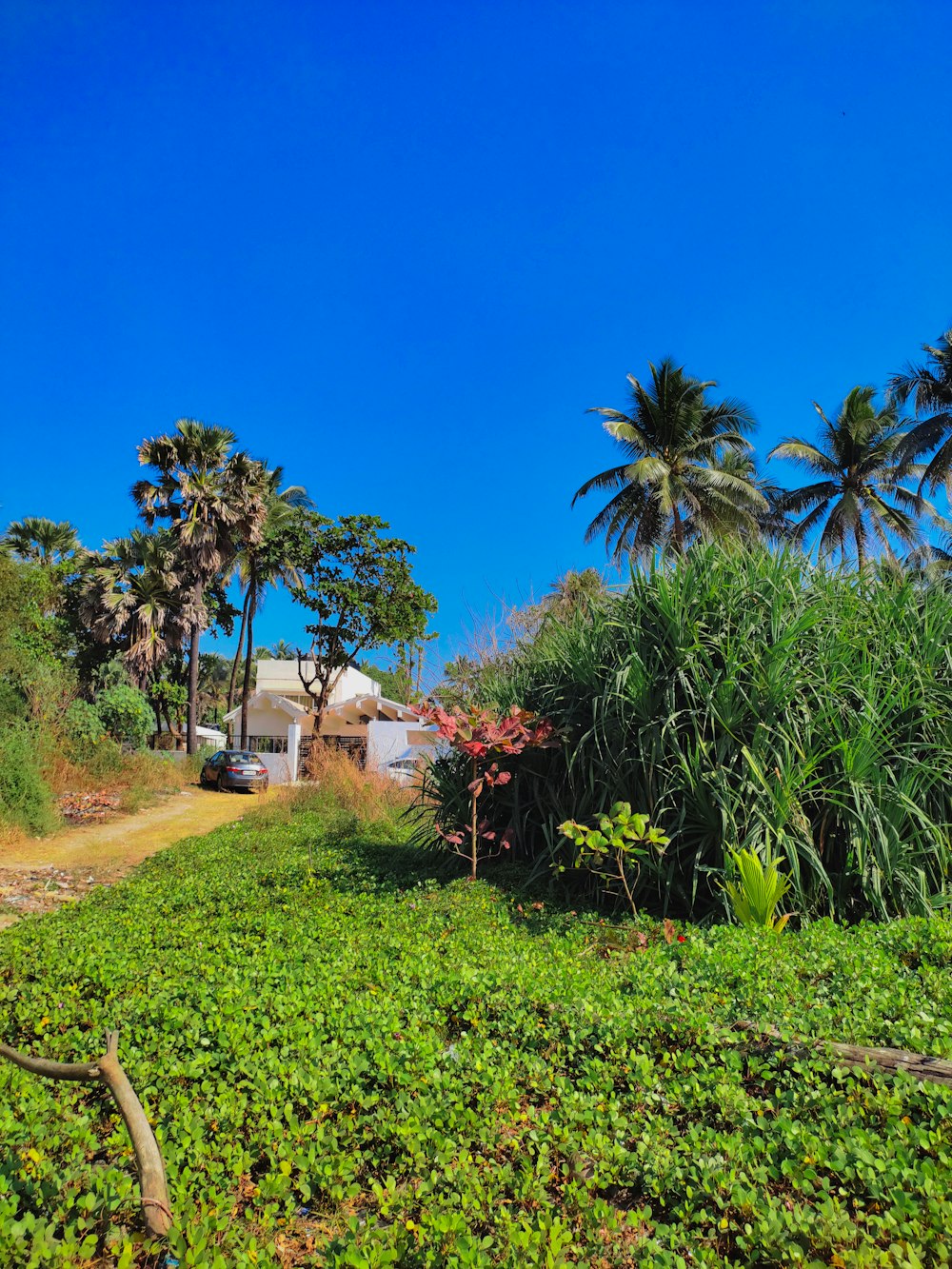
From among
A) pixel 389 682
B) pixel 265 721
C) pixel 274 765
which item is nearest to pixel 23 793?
pixel 274 765

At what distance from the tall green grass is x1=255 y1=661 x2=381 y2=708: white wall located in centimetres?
3905

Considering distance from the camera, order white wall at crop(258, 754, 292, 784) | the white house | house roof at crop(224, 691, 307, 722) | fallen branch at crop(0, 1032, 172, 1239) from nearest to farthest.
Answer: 1. fallen branch at crop(0, 1032, 172, 1239)
2. white wall at crop(258, 754, 292, 784)
3. the white house
4. house roof at crop(224, 691, 307, 722)

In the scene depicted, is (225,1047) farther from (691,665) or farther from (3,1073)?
(691,665)

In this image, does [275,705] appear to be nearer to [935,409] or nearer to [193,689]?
[193,689]

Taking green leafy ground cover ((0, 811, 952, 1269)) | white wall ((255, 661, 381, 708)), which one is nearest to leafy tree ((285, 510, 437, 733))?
white wall ((255, 661, 381, 708))


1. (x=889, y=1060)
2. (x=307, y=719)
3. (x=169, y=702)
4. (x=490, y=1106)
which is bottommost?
(x=490, y=1106)

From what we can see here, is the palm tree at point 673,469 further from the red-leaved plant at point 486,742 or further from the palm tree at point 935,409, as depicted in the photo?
the red-leaved plant at point 486,742

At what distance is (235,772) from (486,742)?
1745cm

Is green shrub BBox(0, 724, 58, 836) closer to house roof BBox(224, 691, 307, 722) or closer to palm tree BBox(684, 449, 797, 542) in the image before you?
house roof BBox(224, 691, 307, 722)

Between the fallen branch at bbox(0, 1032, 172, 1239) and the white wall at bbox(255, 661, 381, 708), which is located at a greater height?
the white wall at bbox(255, 661, 381, 708)

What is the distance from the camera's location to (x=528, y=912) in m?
5.41

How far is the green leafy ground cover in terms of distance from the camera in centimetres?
194

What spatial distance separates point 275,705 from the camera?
124 feet

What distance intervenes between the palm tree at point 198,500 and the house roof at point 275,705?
9011 mm
